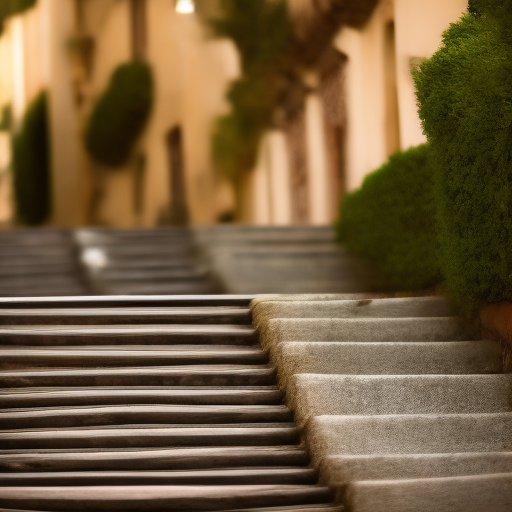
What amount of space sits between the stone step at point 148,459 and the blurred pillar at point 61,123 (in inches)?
541

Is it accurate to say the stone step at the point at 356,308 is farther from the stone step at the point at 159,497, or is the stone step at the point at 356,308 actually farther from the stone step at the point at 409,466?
the stone step at the point at 159,497

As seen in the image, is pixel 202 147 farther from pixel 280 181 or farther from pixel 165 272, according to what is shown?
pixel 165 272

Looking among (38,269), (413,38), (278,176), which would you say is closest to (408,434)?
(413,38)

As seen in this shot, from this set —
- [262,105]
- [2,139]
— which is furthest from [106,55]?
[262,105]

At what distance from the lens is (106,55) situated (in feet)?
57.7

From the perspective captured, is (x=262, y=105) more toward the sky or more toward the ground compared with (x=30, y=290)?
more toward the sky

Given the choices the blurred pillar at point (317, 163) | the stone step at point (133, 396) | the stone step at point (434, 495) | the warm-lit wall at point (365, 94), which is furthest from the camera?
the blurred pillar at point (317, 163)

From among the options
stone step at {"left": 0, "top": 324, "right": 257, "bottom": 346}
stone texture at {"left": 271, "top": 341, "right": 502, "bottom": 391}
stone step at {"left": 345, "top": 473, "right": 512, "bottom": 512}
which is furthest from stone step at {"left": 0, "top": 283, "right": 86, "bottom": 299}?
stone step at {"left": 345, "top": 473, "right": 512, "bottom": 512}

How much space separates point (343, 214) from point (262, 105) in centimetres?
558

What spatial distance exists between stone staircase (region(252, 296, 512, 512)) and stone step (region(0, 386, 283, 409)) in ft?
0.68

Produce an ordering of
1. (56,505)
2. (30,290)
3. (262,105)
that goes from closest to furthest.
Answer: (56,505) → (30,290) → (262,105)

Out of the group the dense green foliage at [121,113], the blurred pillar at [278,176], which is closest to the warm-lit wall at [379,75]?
the blurred pillar at [278,176]

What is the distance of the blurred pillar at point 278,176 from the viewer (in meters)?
14.3

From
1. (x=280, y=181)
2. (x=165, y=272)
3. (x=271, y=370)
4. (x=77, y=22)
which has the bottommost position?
(x=271, y=370)
